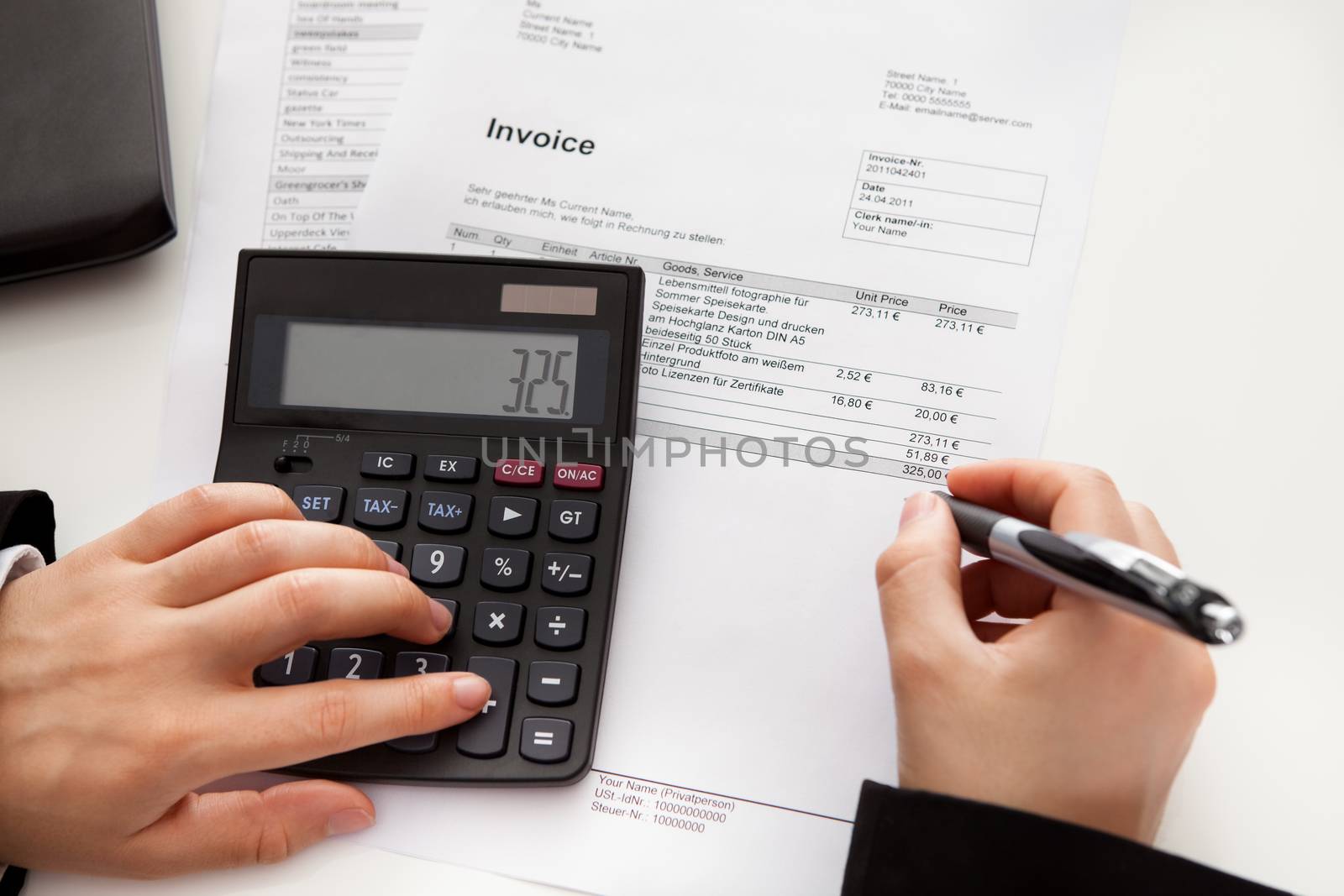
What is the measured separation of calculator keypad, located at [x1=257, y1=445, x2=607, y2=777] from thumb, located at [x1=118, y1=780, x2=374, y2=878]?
3 cm

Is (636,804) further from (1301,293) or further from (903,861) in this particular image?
(1301,293)

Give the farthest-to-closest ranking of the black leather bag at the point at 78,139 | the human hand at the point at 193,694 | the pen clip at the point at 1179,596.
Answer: the black leather bag at the point at 78,139 < the human hand at the point at 193,694 < the pen clip at the point at 1179,596

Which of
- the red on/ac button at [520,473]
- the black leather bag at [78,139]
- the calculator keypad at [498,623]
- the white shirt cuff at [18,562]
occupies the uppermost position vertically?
the black leather bag at [78,139]

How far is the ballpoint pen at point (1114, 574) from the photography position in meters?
0.31

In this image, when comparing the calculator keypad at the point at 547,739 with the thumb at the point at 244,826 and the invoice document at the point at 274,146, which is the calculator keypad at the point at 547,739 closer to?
the thumb at the point at 244,826

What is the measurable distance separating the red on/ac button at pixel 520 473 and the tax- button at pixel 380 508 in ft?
0.16

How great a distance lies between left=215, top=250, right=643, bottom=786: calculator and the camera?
0.44 metres

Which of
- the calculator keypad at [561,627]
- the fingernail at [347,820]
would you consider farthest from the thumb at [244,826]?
the calculator keypad at [561,627]

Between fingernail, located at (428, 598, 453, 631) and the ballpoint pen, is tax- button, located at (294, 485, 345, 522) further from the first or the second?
the ballpoint pen

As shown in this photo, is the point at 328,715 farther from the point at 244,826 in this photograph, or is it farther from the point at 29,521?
the point at 29,521

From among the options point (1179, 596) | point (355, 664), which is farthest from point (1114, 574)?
point (355, 664)

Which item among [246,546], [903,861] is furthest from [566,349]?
[903,861]

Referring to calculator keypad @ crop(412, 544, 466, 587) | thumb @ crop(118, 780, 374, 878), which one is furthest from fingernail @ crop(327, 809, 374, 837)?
calculator keypad @ crop(412, 544, 466, 587)

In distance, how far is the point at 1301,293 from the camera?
0.50m
